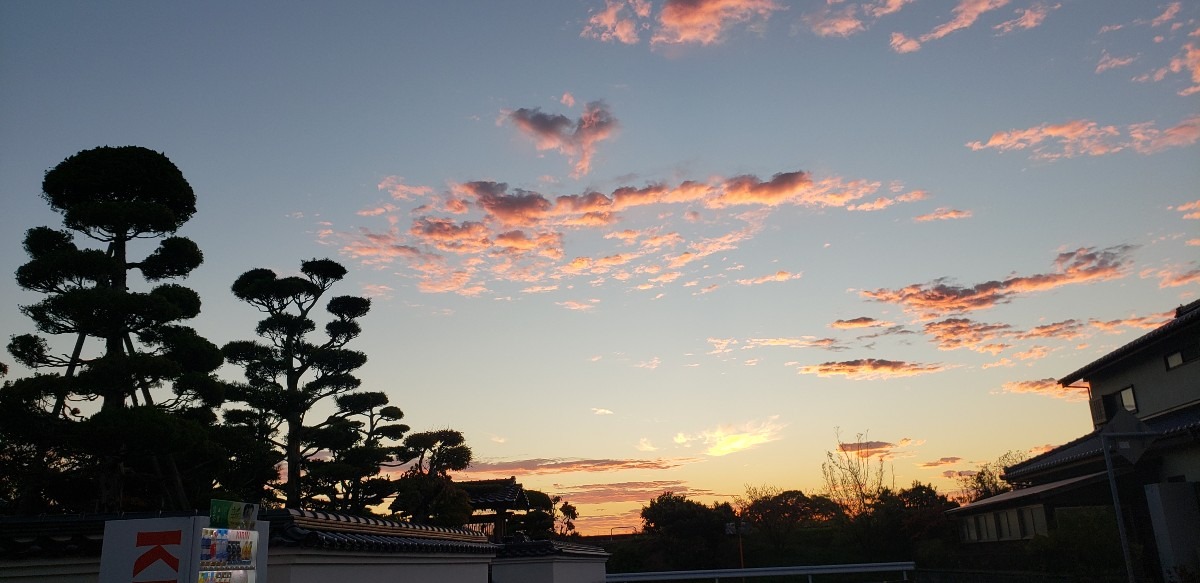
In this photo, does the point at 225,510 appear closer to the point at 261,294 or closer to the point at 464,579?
the point at 464,579

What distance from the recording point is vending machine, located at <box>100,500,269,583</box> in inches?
326

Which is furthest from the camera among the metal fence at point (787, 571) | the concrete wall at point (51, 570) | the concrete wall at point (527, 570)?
the metal fence at point (787, 571)

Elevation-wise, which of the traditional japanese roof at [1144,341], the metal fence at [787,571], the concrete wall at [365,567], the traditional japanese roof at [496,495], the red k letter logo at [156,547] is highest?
the traditional japanese roof at [1144,341]

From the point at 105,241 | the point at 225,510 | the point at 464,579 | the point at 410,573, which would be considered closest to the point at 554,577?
the point at 464,579

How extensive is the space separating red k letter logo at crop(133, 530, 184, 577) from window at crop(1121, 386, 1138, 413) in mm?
Answer: 28595

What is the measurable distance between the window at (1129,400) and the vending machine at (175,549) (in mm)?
28039

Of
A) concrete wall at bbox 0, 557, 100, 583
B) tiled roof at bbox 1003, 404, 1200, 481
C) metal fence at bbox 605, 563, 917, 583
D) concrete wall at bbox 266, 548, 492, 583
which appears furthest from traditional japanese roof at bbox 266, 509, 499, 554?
metal fence at bbox 605, 563, 917, 583

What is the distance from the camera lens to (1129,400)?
26969 mm

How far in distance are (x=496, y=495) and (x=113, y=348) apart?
23509 millimetres

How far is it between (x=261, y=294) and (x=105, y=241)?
13.2 metres

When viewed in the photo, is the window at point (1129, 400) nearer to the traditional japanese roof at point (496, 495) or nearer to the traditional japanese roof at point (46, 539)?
the traditional japanese roof at point (496, 495)

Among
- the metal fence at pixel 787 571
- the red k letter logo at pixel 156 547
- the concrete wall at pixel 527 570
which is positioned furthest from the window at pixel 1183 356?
the red k letter logo at pixel 156 547

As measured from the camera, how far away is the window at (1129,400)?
86.9 feet

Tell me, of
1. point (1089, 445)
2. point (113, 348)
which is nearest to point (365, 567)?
point (113, 348)
